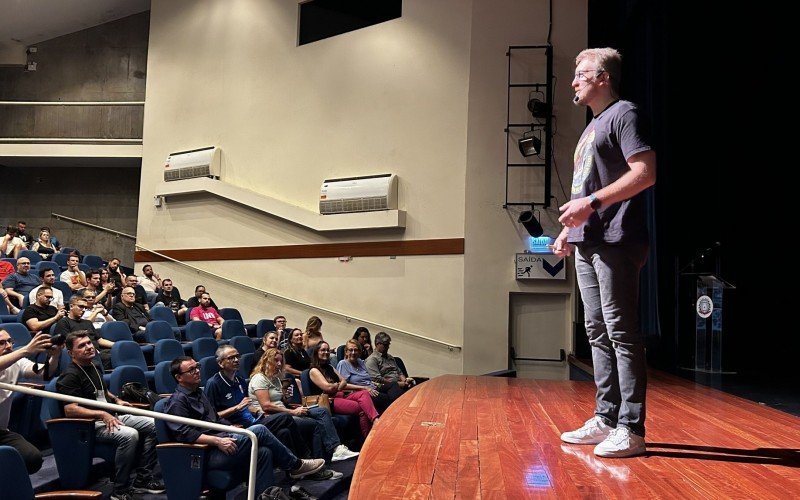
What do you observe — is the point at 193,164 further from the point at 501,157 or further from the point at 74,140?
the point at 501,157

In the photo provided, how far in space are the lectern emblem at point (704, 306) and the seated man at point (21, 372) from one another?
2.80 metres

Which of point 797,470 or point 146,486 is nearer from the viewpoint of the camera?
point 797,470

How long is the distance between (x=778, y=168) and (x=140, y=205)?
5014 mm

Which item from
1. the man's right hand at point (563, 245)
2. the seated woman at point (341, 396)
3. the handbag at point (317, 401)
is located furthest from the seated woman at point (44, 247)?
the man's right hand at point (563, 245)

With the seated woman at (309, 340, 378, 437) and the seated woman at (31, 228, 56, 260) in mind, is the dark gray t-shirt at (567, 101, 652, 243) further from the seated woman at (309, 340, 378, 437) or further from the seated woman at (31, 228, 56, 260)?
the seated woman at (31, 228, 56, 260)

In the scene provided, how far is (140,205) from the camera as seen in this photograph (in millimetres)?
6098

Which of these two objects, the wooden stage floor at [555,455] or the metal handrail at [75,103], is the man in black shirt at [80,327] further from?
the metal handrail at [75,103]

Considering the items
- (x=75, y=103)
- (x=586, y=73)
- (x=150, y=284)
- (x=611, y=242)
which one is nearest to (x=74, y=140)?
(x=75, y=103)

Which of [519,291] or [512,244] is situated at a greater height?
[512,244]

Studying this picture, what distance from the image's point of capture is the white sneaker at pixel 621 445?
3.65 ft

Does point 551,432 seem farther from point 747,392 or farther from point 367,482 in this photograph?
point 747,392

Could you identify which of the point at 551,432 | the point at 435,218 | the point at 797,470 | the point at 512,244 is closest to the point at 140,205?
the point at 435,218

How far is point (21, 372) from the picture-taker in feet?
7.73

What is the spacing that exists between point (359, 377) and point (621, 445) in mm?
2481
